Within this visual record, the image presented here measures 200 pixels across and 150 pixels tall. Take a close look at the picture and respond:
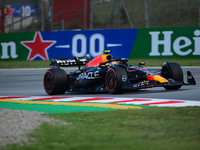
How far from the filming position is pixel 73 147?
3.88 meters

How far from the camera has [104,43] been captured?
21.3 meters

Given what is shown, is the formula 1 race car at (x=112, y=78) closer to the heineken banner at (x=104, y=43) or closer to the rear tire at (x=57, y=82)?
the rear tire at (x=57, y=82)

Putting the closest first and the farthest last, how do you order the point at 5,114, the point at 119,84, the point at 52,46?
the point at 5,114, the point at 119,84, the point at 52,46

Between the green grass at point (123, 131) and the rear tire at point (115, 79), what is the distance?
103 inches

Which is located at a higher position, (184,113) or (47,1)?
(47,1)

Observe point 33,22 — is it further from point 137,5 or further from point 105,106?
point 105,106

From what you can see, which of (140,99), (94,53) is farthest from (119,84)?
(94,53)

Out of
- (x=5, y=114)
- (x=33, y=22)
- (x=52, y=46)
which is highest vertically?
(x=33, y=22)

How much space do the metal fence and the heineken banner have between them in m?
1.26

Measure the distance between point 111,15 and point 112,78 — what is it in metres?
13.9

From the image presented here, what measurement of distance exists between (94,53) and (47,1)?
6094 millimetres

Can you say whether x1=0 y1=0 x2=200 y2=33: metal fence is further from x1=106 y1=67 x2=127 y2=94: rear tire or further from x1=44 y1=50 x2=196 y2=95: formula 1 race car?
x1=106 y1=67 x2=127 y2=94: rear tire

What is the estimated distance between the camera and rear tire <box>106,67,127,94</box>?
8.77 m

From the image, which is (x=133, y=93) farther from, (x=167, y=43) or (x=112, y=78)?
(x=167, y=43)
